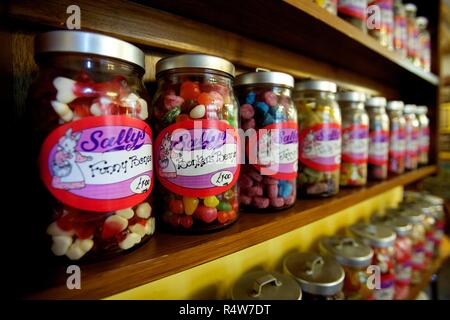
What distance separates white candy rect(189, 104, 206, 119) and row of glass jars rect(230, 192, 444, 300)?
37cm

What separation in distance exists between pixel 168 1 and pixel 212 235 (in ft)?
1.29

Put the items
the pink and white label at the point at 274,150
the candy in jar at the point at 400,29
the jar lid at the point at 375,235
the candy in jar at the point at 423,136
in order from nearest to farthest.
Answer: the pink and white label at the point at 274,150
the jar lid at the point at 375,235
the candy in jar at the point at 400,29
the candy in jar at the point at 423,136

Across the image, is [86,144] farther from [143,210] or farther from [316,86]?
[316,86]

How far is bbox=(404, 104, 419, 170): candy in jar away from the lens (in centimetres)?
94

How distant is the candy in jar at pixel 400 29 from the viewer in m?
0.88

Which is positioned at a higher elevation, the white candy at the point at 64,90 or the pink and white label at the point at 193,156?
the white candy at the point at 64,90

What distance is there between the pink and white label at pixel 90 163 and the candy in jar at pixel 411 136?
1.02 meters

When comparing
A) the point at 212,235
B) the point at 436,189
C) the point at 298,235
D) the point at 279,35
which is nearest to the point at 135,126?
the point at 212,235

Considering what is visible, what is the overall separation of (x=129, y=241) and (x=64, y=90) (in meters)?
0.18

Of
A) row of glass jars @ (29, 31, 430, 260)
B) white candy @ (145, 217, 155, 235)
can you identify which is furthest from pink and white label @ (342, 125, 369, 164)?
white candy @ (145, 217, 155, 235)

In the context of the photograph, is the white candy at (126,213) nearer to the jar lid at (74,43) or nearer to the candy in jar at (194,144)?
the candy in jar at (194,144)

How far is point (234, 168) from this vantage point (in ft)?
1.21

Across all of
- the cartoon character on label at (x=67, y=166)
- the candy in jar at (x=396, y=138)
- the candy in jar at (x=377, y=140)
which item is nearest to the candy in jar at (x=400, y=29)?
the candy in jar at (x=396, y=138)
